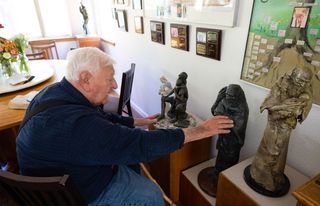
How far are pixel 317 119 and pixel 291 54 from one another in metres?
0.32

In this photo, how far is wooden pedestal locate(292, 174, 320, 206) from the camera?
27.6 inches

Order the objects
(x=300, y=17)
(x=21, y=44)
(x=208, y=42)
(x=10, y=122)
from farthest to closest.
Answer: (x=21, y=44)
(x=208, y=42)
(x=10, y=122)
(x=300, y=17)

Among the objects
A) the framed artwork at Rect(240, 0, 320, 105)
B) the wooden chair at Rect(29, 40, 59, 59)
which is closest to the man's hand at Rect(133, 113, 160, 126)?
the framed artwork at Rect(240, 0, 320, 105)

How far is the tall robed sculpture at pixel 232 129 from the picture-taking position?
1084 millimetres

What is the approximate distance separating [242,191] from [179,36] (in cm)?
121

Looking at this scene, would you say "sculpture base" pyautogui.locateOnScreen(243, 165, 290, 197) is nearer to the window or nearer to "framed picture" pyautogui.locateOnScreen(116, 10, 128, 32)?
"framed picture" pyautogui.locateOnScreen(116, 10, 128, 32)

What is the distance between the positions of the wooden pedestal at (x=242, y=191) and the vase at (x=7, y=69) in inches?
→ 81.1

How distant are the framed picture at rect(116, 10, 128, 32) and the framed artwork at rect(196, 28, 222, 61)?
1402mm

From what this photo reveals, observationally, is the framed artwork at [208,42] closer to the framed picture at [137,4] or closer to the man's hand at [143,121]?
the man's hand at [143,121]

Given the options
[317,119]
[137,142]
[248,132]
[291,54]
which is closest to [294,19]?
[291,54]

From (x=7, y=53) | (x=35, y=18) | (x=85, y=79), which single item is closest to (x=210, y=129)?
(x=85, y=79)

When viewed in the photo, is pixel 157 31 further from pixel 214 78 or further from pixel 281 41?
pixel 281 41

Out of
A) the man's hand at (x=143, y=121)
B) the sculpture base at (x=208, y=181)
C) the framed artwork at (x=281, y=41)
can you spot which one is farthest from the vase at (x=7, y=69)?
the framed artwork at (x=281, y=41)

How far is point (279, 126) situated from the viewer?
90 cm
